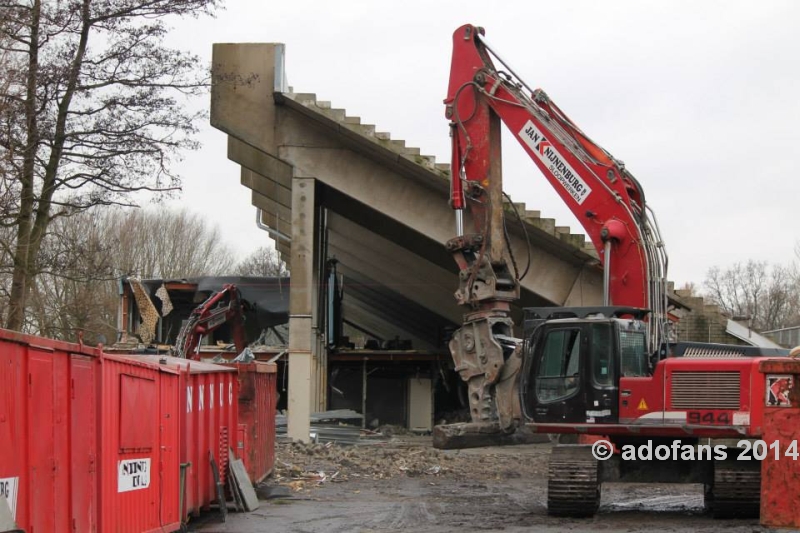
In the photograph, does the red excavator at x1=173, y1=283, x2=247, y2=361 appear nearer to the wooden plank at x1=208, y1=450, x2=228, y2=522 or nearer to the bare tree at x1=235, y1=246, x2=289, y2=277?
the wooden plank at x1=208, y1=450, x2=228, y2=522

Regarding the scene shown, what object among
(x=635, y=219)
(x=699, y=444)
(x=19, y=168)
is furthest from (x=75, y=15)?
(x=699, y=444)

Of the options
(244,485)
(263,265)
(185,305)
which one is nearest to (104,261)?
(244,485)

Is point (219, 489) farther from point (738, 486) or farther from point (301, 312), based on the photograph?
point (301, 312)

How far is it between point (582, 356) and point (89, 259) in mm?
7806

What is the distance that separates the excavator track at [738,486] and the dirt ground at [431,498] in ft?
0.68

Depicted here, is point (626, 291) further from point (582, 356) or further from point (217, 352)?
point (217, 352)

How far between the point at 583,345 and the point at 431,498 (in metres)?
4.62

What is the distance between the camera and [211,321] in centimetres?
3081

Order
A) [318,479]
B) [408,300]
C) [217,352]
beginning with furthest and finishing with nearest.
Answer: [408,300] → [217,352] → [318,479]

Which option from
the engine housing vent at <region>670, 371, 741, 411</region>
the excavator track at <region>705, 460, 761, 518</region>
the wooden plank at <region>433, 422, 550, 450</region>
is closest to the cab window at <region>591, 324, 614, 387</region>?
the engine housing vent at <region>670, 371, 741, 411</region>

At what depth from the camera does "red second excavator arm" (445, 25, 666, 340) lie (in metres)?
15.5

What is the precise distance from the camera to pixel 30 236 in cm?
1634

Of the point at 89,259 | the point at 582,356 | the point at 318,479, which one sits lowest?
the point at 318,479

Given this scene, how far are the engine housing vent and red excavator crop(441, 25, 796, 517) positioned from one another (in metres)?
0.01
